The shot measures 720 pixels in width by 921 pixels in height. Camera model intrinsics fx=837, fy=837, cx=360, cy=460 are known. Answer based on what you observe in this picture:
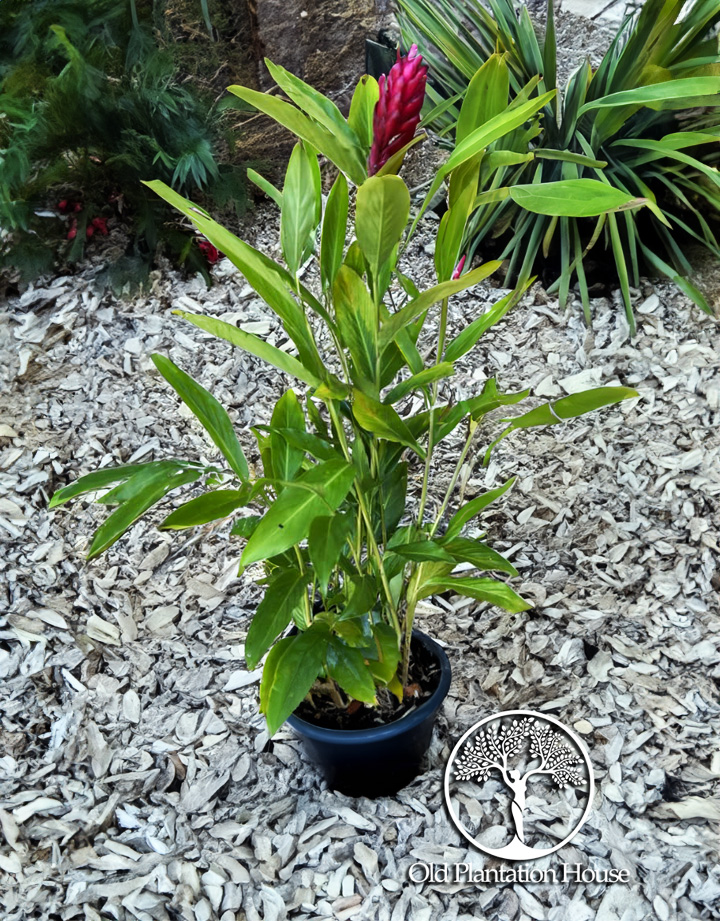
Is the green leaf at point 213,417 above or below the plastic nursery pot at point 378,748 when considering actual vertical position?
above

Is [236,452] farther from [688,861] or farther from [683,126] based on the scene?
[683,126]

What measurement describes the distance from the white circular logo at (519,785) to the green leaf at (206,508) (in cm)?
64

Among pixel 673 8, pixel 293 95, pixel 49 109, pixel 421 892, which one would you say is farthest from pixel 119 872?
pixel 673 8

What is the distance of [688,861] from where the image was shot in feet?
4.02

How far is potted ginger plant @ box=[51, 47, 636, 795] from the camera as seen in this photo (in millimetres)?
783

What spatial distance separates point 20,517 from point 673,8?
1.76 m

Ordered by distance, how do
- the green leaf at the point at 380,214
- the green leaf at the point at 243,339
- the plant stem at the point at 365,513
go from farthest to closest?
the plant stem at the point at 365,513
the green leaf at the point at 243,339
the green leaf at the point at 380,214

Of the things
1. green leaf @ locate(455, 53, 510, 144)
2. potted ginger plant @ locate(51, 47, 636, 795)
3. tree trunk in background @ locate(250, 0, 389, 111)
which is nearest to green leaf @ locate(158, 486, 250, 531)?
potted ginger plant @ locate(51, 47, 636, 795)

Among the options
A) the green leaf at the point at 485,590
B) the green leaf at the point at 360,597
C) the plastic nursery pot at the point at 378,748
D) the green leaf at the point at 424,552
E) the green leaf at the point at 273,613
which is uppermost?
the green leaf at the point at 273,613

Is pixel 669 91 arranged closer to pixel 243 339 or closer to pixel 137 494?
pixel 243 339

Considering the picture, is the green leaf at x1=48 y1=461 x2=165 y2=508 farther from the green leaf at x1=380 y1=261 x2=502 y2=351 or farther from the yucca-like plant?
the yucca-like plant

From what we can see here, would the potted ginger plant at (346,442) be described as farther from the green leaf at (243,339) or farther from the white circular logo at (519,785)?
the white circular logo at (519,785)

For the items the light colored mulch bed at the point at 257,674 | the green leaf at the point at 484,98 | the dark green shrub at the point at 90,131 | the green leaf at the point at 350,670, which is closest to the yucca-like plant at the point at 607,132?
the light colored mulch bed at the point at 257,674

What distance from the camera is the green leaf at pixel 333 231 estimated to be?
936mm
